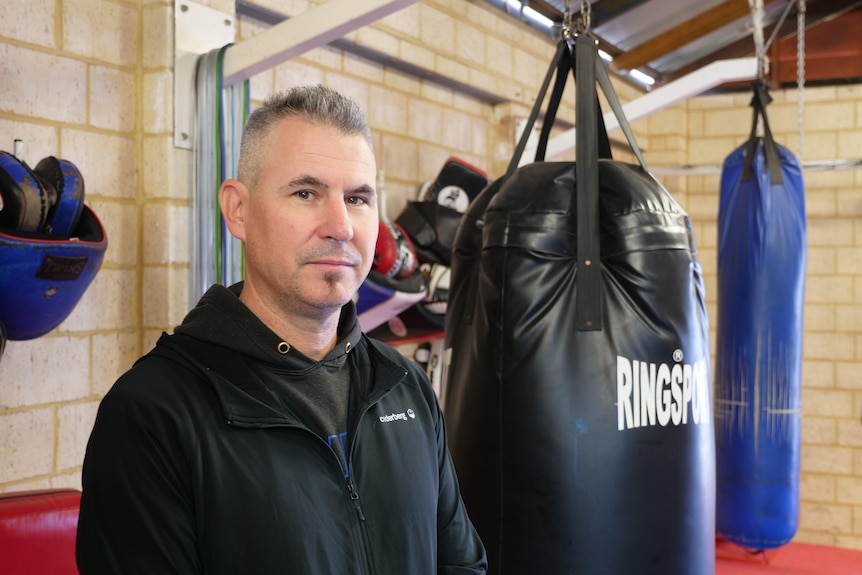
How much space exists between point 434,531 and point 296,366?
1.06 feet

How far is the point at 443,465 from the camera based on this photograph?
1.46m

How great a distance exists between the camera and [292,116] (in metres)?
1.28

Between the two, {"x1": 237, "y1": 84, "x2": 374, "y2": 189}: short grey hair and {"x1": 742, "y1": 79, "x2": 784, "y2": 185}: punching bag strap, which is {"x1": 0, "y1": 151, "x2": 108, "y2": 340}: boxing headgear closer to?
{"x1": 237, "y1": 84, "x2": 374, "y2": 189}: short grey hair

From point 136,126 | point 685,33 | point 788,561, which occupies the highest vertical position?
point 685,33

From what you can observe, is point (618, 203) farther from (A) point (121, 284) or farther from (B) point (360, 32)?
(B) point (360, 32)

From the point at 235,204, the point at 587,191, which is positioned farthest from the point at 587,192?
the point at 235,204

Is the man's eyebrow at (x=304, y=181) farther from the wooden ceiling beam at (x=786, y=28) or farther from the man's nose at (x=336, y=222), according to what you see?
the wooden ceiling beam at (x=786, y=28)

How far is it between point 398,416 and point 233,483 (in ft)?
1.00

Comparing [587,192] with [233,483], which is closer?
[233,483]

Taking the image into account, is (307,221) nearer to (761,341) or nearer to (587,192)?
(587,192)

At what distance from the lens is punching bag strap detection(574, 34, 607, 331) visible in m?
1.87

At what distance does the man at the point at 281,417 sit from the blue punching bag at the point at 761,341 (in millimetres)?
3031

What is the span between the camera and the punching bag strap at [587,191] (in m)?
1.87

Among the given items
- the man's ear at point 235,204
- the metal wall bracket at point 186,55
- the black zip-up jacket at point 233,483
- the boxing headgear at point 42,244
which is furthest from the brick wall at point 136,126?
the black zip-up jacket at point 233,483
